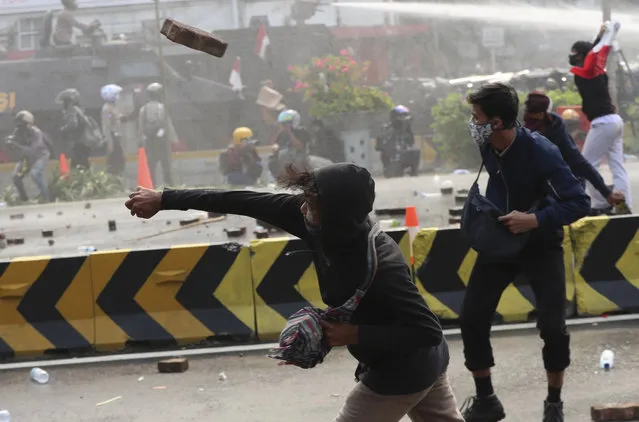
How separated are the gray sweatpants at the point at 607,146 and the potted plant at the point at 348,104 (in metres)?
11.8

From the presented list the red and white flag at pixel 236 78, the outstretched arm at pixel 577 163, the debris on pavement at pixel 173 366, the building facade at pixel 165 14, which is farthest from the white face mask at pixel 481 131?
the red and white flag at pixel 236 78

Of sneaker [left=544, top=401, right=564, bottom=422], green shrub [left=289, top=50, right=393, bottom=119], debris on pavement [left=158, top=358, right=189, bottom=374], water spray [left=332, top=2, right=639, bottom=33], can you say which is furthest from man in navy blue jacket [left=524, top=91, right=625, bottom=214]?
water spray [left=332, top=2, right=639, bottom=33]

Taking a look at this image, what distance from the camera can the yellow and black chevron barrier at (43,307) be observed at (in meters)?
8.04

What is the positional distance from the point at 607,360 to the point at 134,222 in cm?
1063

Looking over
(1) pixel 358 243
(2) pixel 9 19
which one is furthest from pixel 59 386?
(2) pixel 9 19

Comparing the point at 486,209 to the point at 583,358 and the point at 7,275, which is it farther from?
the point at 7,275

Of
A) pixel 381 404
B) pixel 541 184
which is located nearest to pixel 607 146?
pixel 541 184

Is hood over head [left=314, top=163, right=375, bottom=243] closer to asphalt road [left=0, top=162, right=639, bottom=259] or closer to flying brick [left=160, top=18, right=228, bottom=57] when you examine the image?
flying brick [left=160, top=18, right=228, bottom=57]

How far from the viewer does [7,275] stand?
8039 mm

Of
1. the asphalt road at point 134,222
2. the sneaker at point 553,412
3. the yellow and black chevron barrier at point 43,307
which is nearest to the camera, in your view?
the sneaker at point 553,412

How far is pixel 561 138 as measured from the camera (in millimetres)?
6758

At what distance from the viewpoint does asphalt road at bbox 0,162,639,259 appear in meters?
14.1

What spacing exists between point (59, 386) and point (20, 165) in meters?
15.5

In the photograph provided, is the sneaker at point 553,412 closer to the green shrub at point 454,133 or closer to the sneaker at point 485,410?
the sneaker at point 485,410
